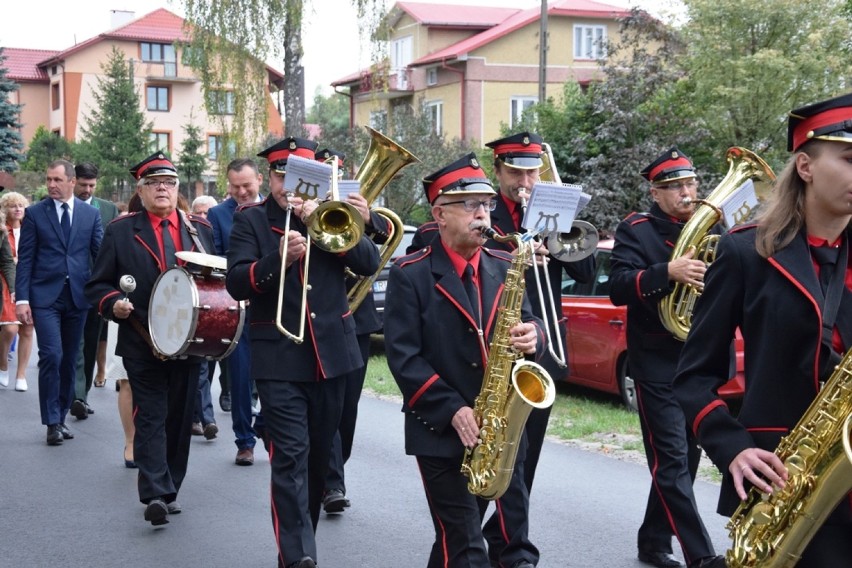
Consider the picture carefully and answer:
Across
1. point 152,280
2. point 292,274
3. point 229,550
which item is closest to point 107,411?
point 152,280

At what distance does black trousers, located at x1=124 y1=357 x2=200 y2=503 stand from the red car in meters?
4.43

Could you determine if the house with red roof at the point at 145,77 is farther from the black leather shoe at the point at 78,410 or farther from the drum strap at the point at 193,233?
the drum strap at the point at 193,233

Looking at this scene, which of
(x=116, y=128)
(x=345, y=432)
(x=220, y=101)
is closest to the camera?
(x=345, y=432)

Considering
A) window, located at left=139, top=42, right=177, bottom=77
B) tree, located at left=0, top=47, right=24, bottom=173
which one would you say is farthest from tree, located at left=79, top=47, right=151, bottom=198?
window, located at left=139, top=42, right=177, bottom=77

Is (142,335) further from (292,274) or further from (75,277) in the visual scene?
(75,277)

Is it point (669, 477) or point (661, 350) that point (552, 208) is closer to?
point (661, 350)

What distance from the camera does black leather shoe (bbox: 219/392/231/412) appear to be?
11344mm

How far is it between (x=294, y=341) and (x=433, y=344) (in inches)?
49.6

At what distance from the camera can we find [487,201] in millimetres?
5094

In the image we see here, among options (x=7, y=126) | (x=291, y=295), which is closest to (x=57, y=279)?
(x=291, y=295)

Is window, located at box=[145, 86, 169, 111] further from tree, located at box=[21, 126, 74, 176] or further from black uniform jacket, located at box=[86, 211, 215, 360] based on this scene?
black uniform jacket, located at box=[86, 211, 215, 360]

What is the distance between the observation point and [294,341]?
5.98 metres

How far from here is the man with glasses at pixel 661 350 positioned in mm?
5855

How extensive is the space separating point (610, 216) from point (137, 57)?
178ft
